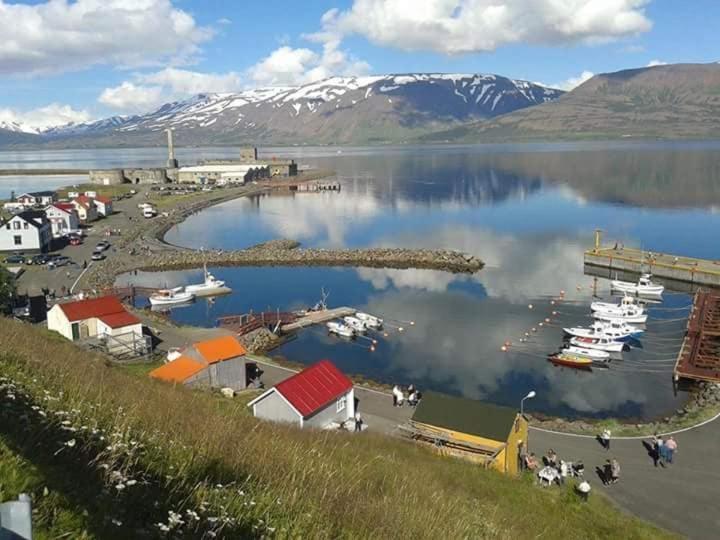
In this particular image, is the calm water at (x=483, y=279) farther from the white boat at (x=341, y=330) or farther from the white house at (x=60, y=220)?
the white house at (x=60, y=220)

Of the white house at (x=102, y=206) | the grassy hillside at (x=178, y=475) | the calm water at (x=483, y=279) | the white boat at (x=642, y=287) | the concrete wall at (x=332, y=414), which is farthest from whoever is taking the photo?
the white house at (x=102, y=206)

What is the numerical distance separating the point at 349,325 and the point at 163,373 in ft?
52.5

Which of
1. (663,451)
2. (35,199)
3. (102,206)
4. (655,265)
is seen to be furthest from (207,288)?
(35,199)

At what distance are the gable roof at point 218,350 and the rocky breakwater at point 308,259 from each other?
3217 cm

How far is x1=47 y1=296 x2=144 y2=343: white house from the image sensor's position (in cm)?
2809

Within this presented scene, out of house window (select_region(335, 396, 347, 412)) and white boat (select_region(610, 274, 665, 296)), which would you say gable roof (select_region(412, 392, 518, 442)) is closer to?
house window (select_region(335, 396, 347, 412))

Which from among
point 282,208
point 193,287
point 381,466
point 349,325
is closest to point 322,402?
point 381,466

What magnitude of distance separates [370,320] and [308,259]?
2214 cm

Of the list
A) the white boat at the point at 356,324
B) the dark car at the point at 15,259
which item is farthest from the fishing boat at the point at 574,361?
the dark car at the point at 15,259

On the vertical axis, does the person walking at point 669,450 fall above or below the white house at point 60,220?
below

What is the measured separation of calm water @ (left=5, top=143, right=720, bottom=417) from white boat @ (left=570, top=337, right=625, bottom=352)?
2.71ft

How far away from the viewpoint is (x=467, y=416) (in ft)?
59.9

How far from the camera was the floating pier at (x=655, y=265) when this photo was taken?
4812 centimetres

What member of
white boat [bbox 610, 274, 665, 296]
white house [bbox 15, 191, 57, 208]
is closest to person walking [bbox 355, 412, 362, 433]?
white boat [bbox 610, 274, 665, 296]
